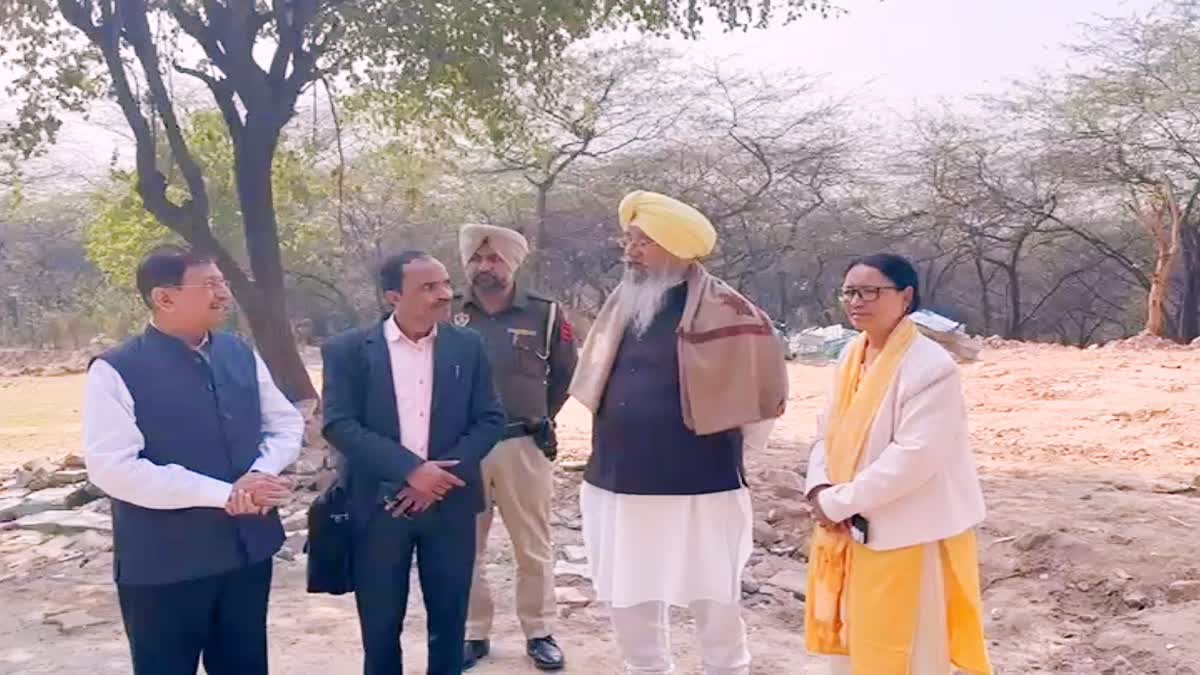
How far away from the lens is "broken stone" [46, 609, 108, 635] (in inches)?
207

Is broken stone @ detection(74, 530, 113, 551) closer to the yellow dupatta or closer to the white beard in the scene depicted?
the white beard

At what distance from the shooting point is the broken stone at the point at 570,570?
5828mm

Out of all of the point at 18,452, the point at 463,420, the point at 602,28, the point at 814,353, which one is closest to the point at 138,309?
the point at 18,452

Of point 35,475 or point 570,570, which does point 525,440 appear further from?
point 35,475

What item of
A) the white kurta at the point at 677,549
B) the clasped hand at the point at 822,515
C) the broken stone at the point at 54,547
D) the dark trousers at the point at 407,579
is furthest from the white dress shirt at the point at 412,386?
the broken stone at the point at 54,547

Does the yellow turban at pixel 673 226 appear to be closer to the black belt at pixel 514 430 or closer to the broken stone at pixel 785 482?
the black belt at pixel 514 430

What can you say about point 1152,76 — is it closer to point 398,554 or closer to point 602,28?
point 602,28

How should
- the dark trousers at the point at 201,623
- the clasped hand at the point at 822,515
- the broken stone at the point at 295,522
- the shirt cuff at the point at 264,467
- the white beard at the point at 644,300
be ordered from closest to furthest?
the dark trousers at the point at 201,623, the shirt cuff at the point at 264,467, the clasped hand at the point at 822,515, the white beard at the point at 644,300, the broken stone at the point at 295,522

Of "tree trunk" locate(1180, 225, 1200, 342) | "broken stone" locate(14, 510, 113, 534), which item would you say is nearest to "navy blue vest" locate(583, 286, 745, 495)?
"broken stone" locate(14, 510, 113, 534)

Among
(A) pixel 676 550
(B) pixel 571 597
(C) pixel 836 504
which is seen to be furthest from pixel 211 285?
(B) pixel 571 597

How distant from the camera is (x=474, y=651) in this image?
4.51 m

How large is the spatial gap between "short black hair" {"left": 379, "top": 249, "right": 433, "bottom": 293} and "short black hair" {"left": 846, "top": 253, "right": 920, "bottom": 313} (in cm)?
132

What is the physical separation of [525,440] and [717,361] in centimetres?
104

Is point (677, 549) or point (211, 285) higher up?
point (211, 285)
